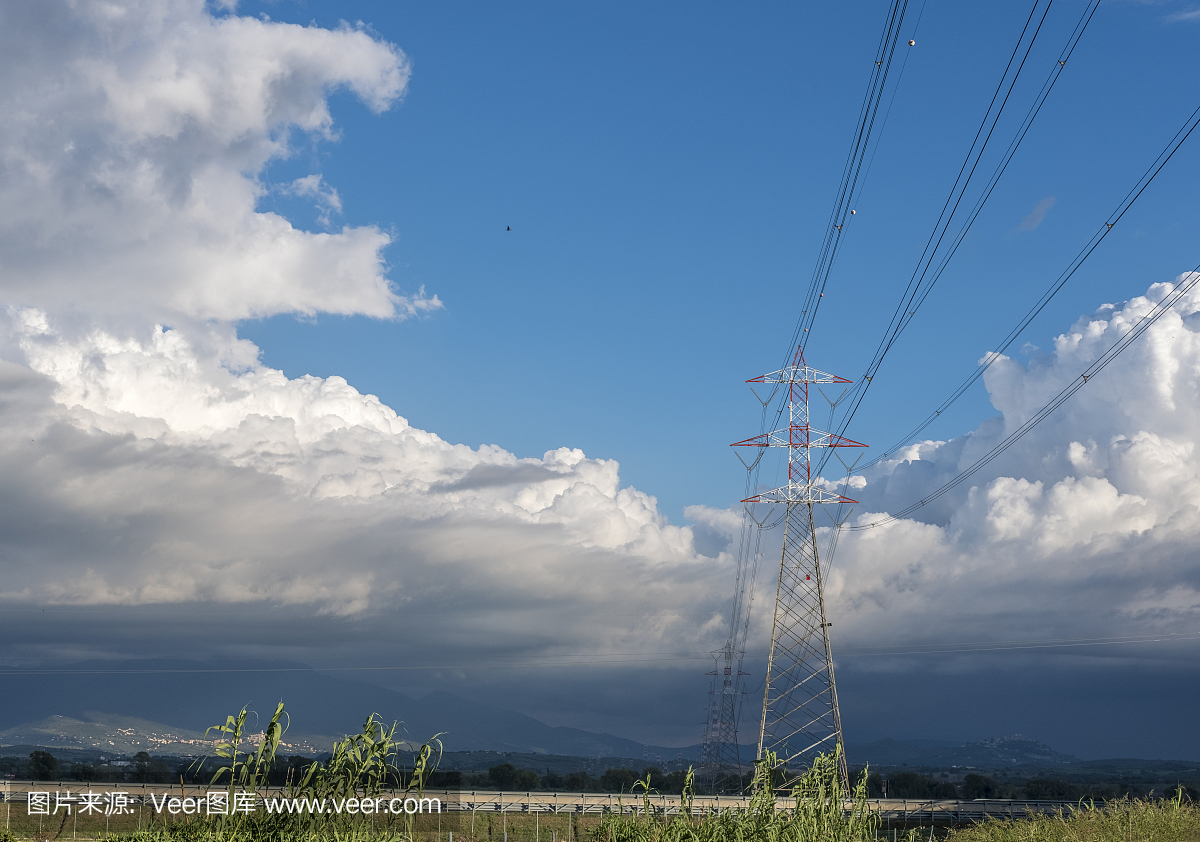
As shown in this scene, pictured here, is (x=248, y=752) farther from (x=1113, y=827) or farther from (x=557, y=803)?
(x=557, y=803)

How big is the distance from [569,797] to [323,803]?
81.3 metres

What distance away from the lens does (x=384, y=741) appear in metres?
14.2

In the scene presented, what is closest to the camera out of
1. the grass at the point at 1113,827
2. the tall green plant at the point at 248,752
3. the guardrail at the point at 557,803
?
the tall green plant at the point at 248,752

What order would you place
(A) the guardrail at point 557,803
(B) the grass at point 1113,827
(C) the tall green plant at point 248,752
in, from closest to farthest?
1. (C) the tall green plant at point 248,752
2. (B) the grass at point 1113,827
3. (A) the guardrail at point 557,803

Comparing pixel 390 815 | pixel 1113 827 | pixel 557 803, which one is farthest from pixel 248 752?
pixel 557 803

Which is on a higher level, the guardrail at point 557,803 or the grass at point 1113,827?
the grass at point 1113,827

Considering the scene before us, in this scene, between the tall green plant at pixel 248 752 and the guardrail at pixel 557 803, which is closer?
the tall green plant at pixel 248 752

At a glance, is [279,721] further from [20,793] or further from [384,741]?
[20,793]

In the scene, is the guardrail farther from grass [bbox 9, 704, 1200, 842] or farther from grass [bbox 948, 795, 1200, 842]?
grass [bbox 9, 704, 1200, 842]

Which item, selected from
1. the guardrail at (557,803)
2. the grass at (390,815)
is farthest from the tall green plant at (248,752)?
the guardrail at (557,803)

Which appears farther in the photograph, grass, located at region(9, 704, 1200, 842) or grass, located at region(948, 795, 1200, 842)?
grass, located at region(948, 795, 1200, 842)

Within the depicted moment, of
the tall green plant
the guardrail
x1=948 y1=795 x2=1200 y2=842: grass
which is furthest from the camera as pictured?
the guardrail

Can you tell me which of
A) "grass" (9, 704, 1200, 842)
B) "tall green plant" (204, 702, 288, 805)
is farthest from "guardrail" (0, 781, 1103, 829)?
"tall green plant" (204, 702, 288, 805)

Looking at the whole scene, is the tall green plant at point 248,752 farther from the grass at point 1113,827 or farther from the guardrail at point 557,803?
the guardrail at point 557,803
